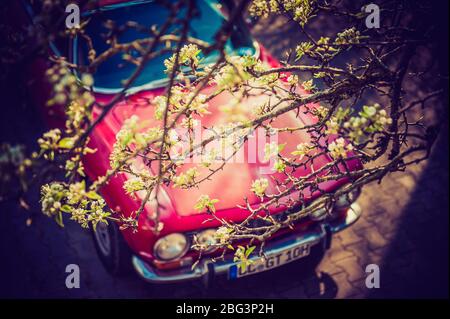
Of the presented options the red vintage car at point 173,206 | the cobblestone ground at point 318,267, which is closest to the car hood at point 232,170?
the red vintage car at point 173,206

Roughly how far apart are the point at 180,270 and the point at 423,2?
2353 millimetres

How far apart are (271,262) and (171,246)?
0.77 meters

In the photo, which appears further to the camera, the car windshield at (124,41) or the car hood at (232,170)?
the car windshield at (124,41)

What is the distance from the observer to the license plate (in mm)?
3037

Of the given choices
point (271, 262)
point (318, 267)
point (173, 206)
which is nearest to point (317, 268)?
point (318, 267)

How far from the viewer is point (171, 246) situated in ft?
9.48

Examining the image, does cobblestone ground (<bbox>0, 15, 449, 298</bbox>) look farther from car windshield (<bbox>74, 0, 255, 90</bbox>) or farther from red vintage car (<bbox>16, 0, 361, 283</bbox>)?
car windshield (<bbox>74, 0, 255, 90</bbox>)

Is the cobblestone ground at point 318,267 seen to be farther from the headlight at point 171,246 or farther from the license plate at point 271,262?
the headlight at point 171,246

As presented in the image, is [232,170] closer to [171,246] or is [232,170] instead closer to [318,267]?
[171,246]

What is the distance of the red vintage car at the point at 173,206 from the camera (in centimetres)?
286

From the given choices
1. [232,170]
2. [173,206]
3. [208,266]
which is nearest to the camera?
[173,206]
